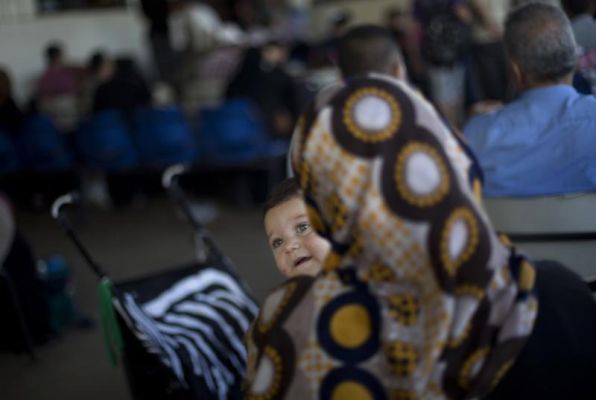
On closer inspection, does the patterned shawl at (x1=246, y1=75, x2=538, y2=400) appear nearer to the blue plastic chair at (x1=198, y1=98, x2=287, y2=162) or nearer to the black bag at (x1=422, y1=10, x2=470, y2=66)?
the blue plastic chair at (x1=198, y1=98, x2=287, y2=162)

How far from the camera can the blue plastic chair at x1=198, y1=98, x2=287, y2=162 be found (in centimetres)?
638

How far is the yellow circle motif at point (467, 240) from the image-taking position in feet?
4.52

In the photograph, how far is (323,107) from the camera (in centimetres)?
143

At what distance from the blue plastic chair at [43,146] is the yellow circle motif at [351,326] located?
5723 mm

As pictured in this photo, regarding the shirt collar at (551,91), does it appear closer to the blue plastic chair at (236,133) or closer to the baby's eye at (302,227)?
the baby's eye at (302,227)

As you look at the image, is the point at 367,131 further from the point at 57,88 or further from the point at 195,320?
the point at 57,88

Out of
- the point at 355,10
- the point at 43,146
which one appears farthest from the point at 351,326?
the point at 355,10

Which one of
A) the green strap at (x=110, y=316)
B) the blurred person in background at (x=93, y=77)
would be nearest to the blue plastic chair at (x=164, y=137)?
the blurred person in background at (x=93, y=77)

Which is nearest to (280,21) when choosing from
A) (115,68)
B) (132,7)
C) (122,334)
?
(132,7)

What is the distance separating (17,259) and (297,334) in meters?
3.14

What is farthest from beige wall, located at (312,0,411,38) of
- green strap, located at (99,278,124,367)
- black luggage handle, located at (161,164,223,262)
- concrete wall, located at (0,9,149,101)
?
green strap, located at (99,278,124,367)

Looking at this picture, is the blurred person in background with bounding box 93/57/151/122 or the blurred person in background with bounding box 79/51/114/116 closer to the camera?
the blurred person in background with bounding box 93/57/151/122

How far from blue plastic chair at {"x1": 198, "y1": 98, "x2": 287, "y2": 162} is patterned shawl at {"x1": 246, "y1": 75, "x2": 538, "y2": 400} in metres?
4.90

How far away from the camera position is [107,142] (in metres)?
6.73
